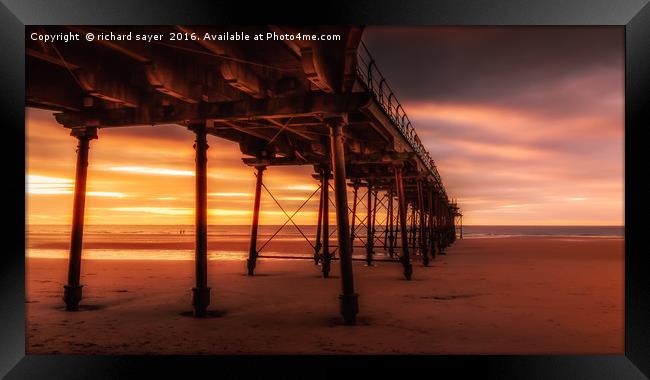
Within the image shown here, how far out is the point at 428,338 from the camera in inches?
299

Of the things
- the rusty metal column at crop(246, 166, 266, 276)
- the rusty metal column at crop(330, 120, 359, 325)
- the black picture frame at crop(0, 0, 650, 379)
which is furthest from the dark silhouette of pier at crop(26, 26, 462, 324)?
the rusty metal column at crop(246, 166, 266, 276)

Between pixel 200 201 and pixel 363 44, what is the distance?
4215 mm

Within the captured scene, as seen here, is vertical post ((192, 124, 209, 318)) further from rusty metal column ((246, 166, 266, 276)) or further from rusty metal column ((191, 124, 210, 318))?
rusty metal column ((246, 166, 266, 276))

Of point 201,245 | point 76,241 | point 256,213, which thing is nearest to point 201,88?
point 201,245

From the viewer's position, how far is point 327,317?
29.9 ft

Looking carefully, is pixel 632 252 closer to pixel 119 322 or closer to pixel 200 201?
pixel 200 201

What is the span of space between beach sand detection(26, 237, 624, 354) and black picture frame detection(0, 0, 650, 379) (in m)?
0.70

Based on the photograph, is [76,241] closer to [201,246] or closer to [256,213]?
[201,246]

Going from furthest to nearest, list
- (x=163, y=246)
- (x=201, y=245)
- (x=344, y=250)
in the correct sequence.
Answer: (x=163, y=246)
(x=201, y=245)
(x=344, y=250)
